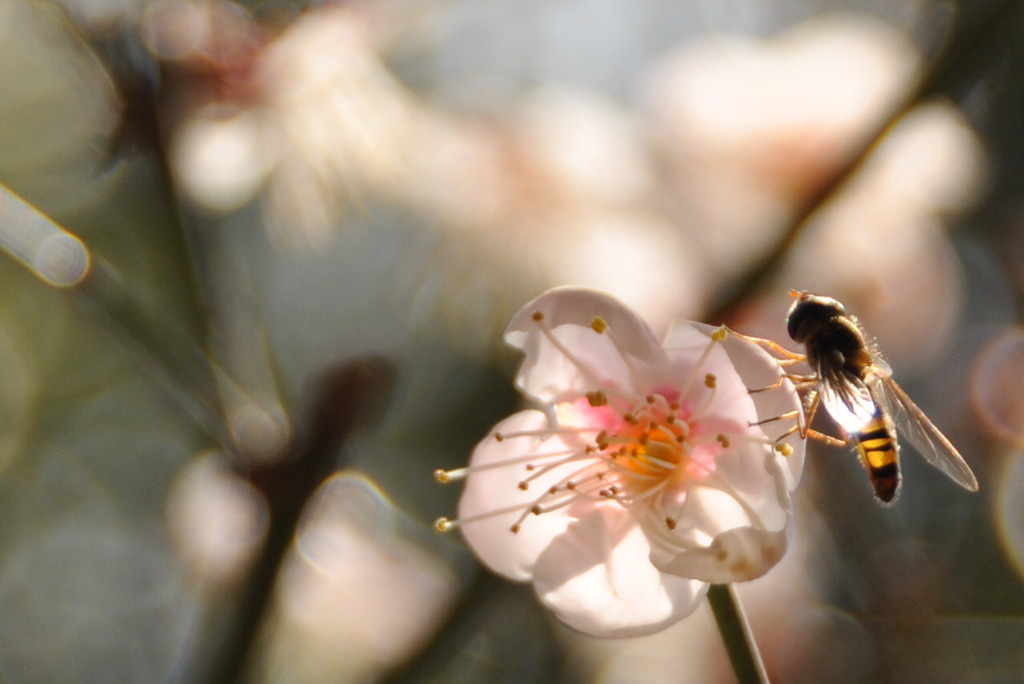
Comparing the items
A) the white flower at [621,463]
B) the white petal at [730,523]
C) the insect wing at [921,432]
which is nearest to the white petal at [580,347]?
the white flower at [621,463]

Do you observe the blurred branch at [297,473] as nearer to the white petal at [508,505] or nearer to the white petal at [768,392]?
the white petal at [508,505]

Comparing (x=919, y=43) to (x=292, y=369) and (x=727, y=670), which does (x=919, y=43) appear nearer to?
(x=727, y=670)

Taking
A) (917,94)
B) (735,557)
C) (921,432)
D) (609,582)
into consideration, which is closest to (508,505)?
(609,582)

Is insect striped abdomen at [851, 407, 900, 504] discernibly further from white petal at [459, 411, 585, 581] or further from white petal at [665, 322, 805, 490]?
white petal at [459, 411, 585, 581]

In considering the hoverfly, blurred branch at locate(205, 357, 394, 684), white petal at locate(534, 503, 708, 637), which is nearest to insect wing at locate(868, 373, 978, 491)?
the hoverfly

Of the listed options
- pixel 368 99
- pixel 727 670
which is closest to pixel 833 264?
pixel 727 670

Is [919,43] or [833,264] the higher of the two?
[919,43]

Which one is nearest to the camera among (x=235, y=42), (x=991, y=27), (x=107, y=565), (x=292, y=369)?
(x=991, y=27)
